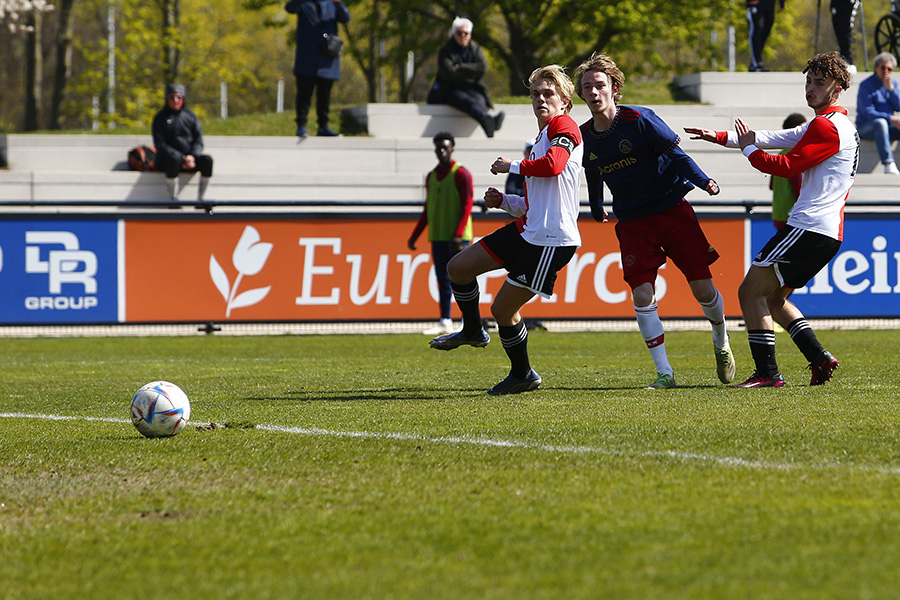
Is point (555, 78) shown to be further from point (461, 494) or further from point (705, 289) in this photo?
point (461, 494)

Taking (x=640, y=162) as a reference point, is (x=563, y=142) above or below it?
above

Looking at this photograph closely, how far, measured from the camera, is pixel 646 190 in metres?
7.63

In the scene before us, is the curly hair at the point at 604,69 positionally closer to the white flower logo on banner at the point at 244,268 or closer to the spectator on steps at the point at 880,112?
the white flower logo on banner at the point at 244,268

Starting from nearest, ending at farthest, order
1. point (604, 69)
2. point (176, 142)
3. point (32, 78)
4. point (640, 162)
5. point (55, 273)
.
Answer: point (604, 69)
point (640, 162)
point (55, 273)
point (176, 142)
point (32, 78)

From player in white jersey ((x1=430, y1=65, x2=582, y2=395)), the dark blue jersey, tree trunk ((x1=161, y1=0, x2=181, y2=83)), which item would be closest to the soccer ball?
player in white jersey ((x1=430, y1=65, x2=582, y2=395))

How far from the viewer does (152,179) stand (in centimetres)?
1928

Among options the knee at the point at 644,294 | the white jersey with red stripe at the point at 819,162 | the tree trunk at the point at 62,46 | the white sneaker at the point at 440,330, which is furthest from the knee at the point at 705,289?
the tree trunk at the point at 62,46

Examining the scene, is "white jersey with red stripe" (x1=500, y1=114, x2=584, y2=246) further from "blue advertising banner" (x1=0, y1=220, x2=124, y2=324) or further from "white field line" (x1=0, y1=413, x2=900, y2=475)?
"blue advertising banner" (x1=0, y1=220, x2=124, y2=324)

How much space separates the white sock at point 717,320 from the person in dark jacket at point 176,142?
40.8 feet

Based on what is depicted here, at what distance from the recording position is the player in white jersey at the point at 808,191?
704 cm

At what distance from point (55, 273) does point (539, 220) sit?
869 cm

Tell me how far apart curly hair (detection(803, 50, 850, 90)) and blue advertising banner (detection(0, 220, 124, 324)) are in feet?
31.2

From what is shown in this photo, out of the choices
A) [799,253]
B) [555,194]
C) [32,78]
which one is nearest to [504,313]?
[555,194]

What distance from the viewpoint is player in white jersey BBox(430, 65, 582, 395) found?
22.7 feet
